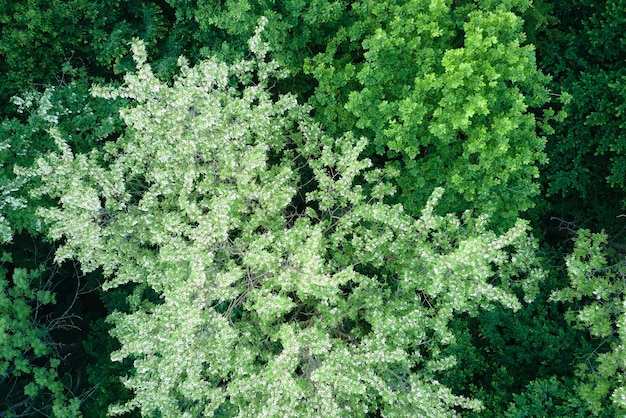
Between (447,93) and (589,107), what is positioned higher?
(447,93)

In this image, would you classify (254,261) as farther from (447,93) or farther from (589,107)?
(589,107)

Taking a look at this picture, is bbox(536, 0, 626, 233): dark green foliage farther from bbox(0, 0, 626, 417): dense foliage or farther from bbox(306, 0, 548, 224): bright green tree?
bbox(306, 0, 548, 224): bright green tree

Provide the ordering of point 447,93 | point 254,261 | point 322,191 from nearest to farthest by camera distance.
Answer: point 254,261 → point 447,93 → point 322,191

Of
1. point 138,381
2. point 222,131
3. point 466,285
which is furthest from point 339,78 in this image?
point 138,381

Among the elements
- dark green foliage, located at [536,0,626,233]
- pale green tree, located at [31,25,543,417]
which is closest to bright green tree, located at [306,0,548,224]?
pale green tree, located at [31,25,543,417]

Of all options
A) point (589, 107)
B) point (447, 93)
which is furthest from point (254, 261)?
point (589, 107)

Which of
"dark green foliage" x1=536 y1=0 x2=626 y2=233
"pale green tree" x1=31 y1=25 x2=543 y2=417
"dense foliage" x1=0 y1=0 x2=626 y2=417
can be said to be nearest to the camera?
"pale green tree" x1=31 y1=25 x2=543 y2=417

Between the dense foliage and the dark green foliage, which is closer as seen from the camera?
the dense foliage
